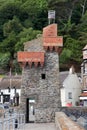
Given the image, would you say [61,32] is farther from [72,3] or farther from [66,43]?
[72,3]

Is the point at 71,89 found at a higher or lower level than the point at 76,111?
lower

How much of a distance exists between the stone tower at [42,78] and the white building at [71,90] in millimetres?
28697

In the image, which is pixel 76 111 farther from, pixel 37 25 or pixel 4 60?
pixel 37 25

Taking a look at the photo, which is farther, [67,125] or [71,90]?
[71,90]

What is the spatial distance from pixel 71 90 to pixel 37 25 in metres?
48.7

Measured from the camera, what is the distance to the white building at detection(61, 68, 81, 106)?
75625mm

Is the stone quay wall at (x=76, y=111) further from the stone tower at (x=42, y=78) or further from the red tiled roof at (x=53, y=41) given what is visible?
the red tiled roof at (x=53, y=41)

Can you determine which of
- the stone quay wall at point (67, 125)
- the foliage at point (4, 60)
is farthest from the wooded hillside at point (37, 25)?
the stone quay wall at point (67, 125)

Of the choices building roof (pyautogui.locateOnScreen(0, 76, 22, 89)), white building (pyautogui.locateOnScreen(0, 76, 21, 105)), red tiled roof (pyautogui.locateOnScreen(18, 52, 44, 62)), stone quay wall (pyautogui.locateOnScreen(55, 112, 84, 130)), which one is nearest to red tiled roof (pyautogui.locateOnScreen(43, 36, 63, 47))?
red tiled roof (pyautogui.locateOnScreen(18, 52, 44, 62))

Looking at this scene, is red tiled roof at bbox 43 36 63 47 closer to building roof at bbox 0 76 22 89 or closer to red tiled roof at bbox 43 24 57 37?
red tiled roof at bbox 43 24 57 37

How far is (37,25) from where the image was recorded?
123 meters

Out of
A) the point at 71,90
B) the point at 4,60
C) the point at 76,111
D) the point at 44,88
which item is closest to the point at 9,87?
the point at 71,90

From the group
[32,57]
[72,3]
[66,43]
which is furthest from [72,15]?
[32,57]

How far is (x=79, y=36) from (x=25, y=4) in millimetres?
24996
